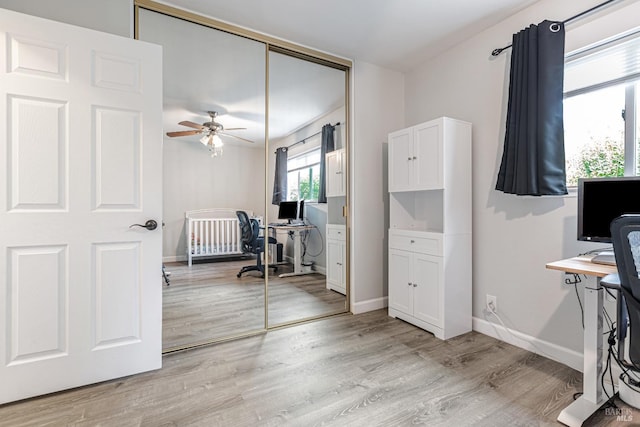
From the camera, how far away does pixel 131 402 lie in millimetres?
1674

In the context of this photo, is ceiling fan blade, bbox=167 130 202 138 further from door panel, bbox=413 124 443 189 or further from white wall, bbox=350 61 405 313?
door panel, bbox=413 124 443 189

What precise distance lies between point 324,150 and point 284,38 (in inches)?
41.8

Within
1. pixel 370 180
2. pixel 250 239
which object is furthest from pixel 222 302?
pixel 370 180

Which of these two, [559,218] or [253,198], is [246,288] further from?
[559,218]

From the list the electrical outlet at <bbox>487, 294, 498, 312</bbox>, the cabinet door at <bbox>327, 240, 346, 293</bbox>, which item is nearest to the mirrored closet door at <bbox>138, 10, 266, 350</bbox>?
the cabinet door at <bbox>327, 240, 346, 293</bbox>

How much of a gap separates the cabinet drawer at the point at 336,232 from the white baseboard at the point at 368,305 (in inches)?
27.2

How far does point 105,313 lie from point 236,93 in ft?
6.19

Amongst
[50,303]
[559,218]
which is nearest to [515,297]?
[559,218]

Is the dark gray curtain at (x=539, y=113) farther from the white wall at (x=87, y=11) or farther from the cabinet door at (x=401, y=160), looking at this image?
the white wall at (x=87, y=11)

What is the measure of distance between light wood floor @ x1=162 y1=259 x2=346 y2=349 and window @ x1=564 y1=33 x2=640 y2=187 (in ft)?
7.93

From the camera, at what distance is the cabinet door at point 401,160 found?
2789 mm

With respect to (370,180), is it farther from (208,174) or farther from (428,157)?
(208,174)

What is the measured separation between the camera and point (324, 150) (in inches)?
123

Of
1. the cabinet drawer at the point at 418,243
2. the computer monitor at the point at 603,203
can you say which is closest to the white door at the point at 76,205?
the cabinet drawer at the point at 418,243
